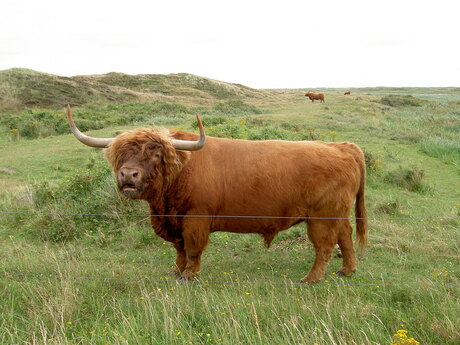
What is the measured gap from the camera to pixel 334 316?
11.0ft

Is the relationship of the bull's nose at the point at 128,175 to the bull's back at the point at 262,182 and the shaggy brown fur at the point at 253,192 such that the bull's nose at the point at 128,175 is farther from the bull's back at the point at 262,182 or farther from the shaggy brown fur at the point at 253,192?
the bull's back at the point at 262,182

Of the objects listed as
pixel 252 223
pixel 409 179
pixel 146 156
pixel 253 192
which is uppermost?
pixel 146 156

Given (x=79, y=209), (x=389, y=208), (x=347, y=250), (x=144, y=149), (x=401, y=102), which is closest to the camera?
(x=144, y=149)

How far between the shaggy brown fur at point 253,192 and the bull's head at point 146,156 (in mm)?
38

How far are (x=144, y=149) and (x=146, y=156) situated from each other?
73mm

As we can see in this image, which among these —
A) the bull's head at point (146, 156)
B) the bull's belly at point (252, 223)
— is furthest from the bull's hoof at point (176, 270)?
the bull's head at point (146, 156)

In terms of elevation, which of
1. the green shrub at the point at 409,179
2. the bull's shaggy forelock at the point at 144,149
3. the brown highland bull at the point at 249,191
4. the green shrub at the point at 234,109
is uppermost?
the bull's shaggy forelock at the point at 144,149

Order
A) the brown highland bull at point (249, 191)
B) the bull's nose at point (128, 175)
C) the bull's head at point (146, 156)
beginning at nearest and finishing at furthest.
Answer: the bull's nose at point (128, 175)
the bull's head at point (146, 156)
the brown highland bull at point (249, 191)

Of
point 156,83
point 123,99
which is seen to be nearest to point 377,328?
point 123,99

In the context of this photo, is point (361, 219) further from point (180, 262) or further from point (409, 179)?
point (409, 179)

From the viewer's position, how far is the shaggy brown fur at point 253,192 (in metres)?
4.41

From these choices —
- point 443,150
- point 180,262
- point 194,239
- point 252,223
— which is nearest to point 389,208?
point 252,223

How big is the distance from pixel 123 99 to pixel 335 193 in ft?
107

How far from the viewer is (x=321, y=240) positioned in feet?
15.3
